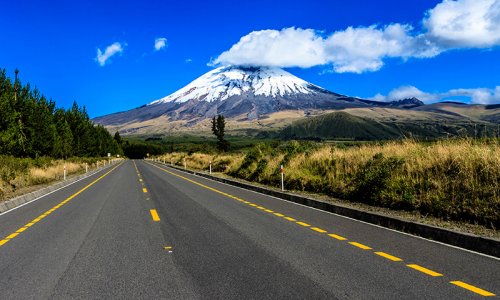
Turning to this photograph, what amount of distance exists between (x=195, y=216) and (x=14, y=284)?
6.02 m

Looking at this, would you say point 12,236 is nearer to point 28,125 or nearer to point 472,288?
point 472,288

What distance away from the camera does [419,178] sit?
1159 centimetres

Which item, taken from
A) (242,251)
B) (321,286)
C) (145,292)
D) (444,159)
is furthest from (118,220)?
(444,159)

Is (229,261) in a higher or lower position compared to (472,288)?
higher

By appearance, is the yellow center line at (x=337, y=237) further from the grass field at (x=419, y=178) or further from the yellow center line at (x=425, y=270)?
the grass field at (x=419, y=178)

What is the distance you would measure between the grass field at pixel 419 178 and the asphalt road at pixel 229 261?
1.75 m

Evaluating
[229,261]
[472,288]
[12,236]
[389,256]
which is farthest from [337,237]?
[12,236]

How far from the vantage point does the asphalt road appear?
5000 millimetres

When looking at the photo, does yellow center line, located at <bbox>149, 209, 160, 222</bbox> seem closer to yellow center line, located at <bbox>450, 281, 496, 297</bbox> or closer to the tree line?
yellow center line, located at <bbox>450, 281, 496, 297</bbox>

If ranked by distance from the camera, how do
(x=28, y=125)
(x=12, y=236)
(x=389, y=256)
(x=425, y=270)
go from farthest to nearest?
(x=28, y=125), (x=12, y=236), (x=389, y=256), (x=425, y=270)

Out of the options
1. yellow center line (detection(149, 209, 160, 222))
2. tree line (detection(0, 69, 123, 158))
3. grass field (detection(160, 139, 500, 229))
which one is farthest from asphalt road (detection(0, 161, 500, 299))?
tree line (detection(0, 69, 123, 158))

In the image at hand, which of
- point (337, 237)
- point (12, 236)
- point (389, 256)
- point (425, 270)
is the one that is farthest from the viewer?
→ point (12, 236)

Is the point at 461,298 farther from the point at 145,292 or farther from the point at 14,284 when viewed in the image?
the point at 14,284

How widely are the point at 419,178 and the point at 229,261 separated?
725 cm
